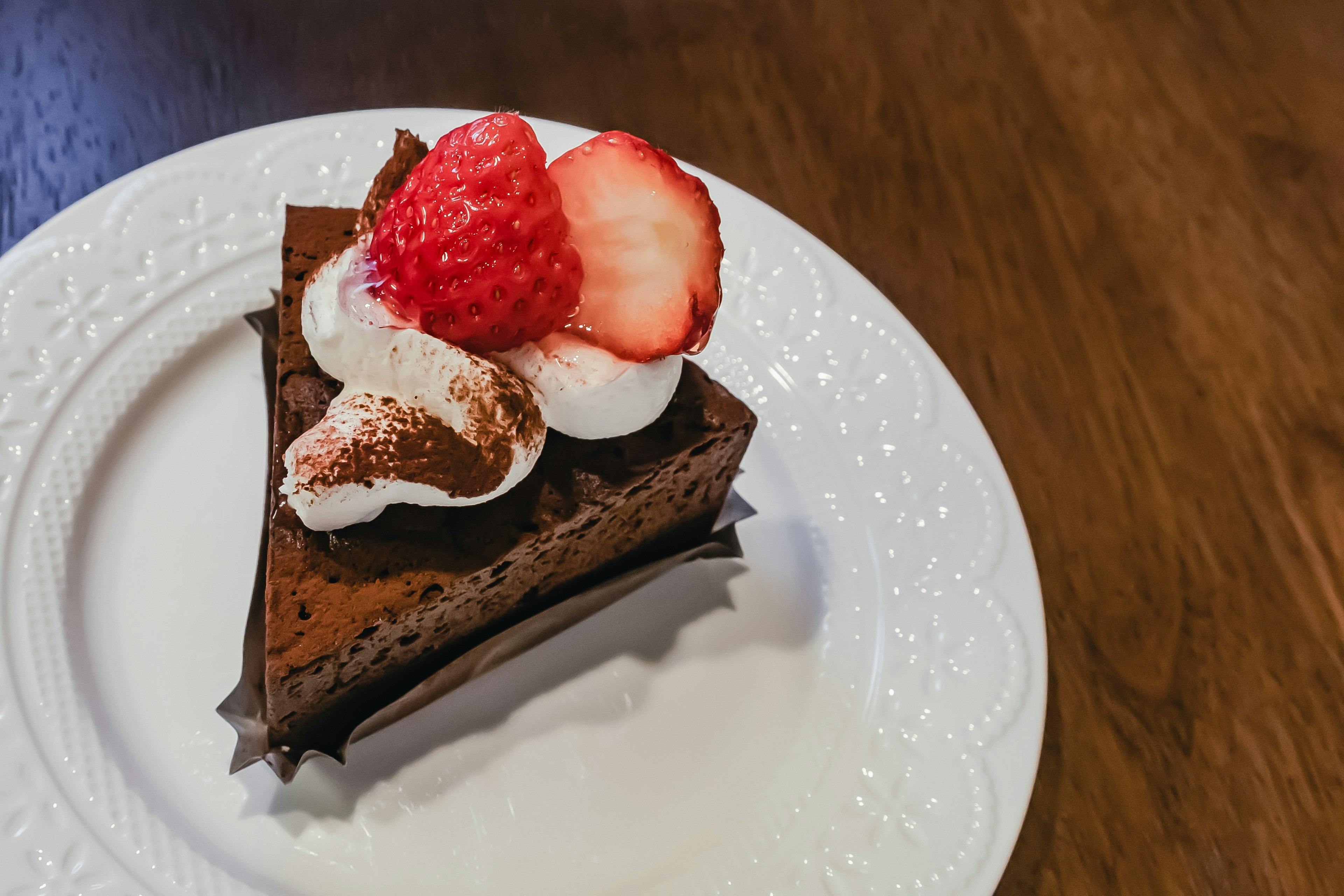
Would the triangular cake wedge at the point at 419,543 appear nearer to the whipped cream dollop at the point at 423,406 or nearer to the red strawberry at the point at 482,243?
the whipped cream dollop at the point at 423,406

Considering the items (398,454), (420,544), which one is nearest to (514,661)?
(420,544)

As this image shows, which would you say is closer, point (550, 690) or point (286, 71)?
point (550, 690)

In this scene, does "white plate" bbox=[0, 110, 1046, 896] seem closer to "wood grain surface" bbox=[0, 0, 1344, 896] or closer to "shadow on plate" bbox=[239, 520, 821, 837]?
"shadow on plate" bbox=[239, 520, 821, 837]

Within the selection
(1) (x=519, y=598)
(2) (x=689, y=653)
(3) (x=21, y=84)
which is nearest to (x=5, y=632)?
(1) (x=519, y=598)

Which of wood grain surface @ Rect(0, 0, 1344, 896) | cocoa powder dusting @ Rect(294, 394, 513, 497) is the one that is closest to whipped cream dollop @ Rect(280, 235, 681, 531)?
cocoa powder dusting @ Rect(294, 394, 513, 497)

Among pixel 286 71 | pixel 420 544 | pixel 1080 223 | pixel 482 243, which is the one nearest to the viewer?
pixel 482 243

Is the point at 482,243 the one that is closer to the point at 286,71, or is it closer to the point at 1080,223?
the point at 286,71
